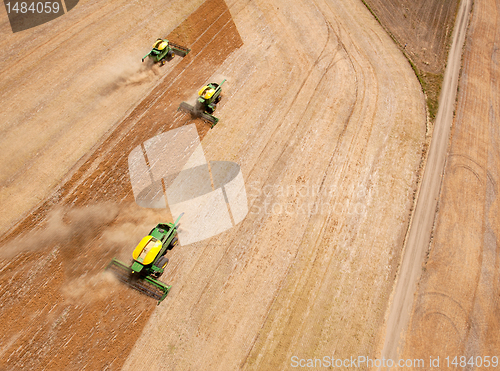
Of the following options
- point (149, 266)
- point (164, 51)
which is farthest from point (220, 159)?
point (164, 51)

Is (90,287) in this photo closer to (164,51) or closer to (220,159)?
(220,159)

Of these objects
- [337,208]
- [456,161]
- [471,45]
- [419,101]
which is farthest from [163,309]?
[471,45]

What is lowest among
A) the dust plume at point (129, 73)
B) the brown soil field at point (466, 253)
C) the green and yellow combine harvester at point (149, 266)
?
the brown soil field at point (466, 253)

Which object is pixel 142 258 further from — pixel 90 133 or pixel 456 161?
pixel 456 161

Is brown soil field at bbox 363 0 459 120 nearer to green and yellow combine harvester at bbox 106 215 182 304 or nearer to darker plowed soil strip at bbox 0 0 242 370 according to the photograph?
darker plowed soil strip at bbox 0 0 242 370

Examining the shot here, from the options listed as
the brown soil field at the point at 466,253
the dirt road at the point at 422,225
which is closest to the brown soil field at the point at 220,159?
the dirt road at the point at 422,225

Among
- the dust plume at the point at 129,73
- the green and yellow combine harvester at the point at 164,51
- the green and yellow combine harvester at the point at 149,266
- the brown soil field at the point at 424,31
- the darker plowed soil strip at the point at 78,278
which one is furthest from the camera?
the brown soil field at the point at 424,31

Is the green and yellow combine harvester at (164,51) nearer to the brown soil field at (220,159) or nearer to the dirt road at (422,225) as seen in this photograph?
the brown soil field at (220,159)

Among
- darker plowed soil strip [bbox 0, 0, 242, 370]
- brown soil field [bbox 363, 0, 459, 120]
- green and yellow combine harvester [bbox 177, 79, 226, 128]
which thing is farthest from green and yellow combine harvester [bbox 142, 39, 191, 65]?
brown soil field [bbox 363, 0, 459, 120]
